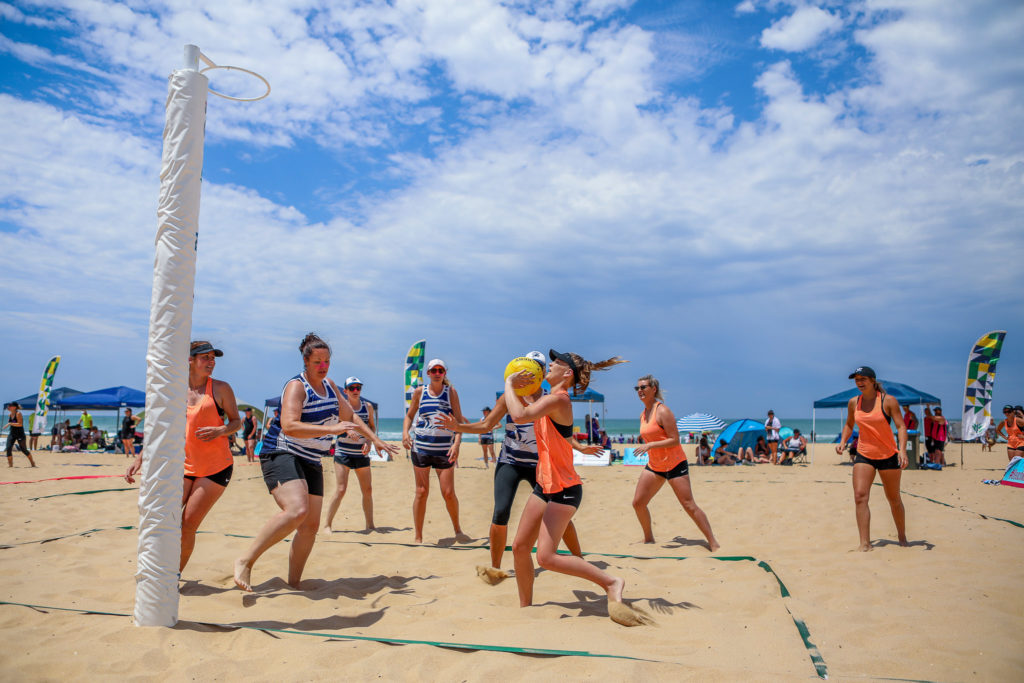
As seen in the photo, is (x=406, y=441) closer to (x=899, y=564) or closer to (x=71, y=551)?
(x=71, y=551)

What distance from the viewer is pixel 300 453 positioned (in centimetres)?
418

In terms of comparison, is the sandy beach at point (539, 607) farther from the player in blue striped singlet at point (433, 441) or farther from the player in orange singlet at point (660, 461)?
the player in blue striped singlet at point (433, 441)

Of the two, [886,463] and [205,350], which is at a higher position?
[205,350]

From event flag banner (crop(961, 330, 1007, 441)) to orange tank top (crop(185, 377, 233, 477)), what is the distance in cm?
1799

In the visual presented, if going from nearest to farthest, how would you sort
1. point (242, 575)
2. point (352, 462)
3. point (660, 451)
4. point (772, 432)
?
point (242, 575) → point (660, 451) → point (352, 462) → point (772, 432)

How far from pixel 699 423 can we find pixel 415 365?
13580mm

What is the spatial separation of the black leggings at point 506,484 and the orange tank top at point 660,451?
A: 155 centimetres

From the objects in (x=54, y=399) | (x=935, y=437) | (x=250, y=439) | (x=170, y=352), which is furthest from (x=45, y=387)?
(x=935, y=437)

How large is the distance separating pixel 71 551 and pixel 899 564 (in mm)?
6744

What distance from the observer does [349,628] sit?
355cm

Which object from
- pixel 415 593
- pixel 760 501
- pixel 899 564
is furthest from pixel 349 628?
→ pixel 760 501

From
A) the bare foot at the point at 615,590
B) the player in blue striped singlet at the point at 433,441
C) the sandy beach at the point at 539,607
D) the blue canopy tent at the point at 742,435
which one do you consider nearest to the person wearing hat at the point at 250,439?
the sandy beach at the point at 539,607

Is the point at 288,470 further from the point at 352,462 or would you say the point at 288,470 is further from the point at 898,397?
the point at 898,397

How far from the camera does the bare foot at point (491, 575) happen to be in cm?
457
